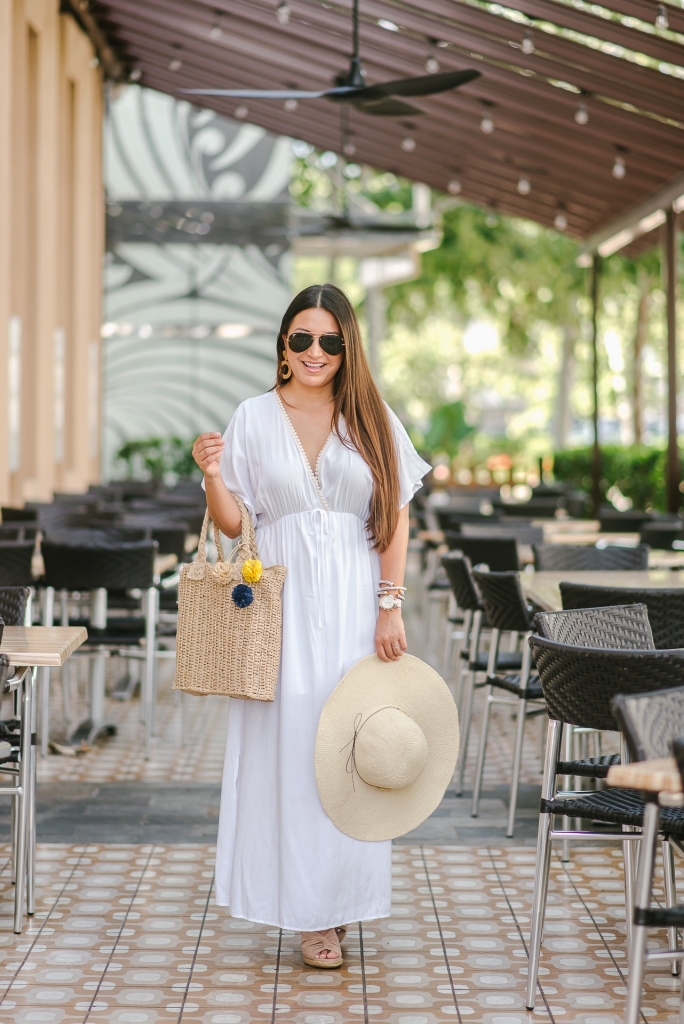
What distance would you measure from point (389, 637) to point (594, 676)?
2.03 ft

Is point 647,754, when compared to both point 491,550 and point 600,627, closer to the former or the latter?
point 600,627

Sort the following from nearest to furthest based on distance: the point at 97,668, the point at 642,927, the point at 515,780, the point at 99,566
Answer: the point at 642,927 → the point at 515,780 → the point at 99,566 → the point at 97,668

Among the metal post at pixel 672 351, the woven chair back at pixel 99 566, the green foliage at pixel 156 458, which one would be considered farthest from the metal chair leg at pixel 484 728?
the green foliage at pixel 156 458

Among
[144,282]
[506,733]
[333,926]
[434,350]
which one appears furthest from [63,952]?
[434,350]

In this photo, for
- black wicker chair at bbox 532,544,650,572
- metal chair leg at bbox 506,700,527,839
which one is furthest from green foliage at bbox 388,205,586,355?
metal chair leg at bbox 506,700,527,839

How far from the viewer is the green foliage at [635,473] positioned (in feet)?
45.7

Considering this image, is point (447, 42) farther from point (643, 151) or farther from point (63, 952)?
point (63, 952)

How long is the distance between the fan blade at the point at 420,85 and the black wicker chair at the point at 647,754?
4806 mm

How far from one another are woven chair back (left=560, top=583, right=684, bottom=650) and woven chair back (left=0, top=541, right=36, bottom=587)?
221 centimetres

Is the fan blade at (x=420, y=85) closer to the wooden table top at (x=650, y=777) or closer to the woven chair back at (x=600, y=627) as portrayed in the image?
the woven chair back at (x=600, y=627)

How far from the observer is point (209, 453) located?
127 inches

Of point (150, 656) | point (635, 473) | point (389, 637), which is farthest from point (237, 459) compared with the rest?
point (635, 473)

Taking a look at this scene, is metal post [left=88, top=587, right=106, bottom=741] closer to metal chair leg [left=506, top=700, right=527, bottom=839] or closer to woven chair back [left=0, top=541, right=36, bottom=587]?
woven chair back [left=0, top=541, right=36, bottom=587]

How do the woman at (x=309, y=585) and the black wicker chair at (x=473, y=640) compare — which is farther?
the black wicker chair at (x=473, y=640)
